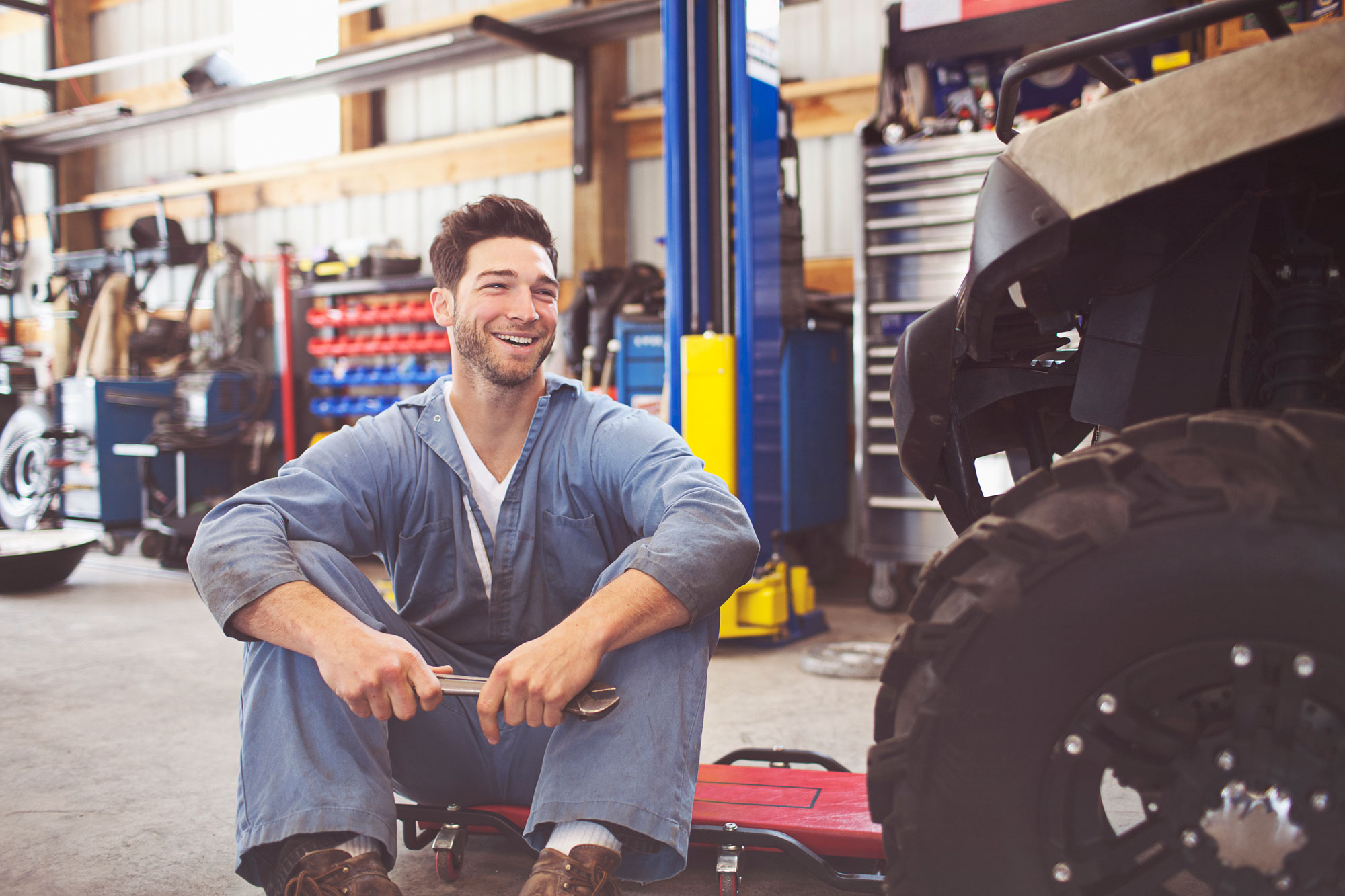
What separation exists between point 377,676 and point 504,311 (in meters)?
0.69

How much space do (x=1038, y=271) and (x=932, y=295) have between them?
3.23 metres

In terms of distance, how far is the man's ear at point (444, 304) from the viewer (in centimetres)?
176

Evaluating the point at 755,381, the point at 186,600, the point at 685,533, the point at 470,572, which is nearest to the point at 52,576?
the point at 186,600

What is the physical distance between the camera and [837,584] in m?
4.98

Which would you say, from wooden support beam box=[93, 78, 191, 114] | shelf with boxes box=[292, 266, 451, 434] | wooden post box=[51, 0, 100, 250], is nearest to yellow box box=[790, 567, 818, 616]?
shelf with boxes box=[292, 266, 451, 434]

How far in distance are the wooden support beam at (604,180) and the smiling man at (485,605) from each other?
4113mm

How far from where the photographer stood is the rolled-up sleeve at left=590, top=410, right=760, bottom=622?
1.31 m

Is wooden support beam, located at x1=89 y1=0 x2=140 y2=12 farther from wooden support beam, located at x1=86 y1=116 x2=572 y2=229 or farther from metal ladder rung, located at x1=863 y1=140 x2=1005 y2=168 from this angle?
metal ladder rung, located at x1=863 y1=140 x2=1005 y2=168

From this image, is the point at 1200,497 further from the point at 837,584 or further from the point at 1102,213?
the point at 837,584

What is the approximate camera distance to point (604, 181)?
5797 millimetres

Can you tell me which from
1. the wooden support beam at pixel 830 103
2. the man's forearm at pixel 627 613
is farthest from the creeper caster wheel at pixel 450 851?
the wooden support beam at pixel 830 103

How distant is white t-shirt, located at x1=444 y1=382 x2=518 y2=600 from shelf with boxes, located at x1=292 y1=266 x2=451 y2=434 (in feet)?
14.9

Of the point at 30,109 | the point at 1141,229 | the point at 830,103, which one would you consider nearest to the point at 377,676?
the point at 1141,229

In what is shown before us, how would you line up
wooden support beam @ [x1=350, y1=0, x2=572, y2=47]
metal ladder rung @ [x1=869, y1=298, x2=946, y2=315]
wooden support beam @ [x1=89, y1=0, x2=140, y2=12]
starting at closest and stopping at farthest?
metal ladder rung @ [x1=869, y1=298, x2=946, y2=315] → wooden support beam @ [x1=350, y1=0, x2=572, y2=47] → wooden support beam @ [x1=89, y1=0, x2=140, y2=12]
